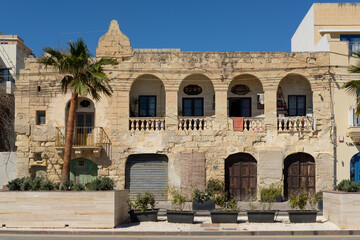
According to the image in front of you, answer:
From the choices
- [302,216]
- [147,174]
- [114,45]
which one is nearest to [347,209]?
[302,216]

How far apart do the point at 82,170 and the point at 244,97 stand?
1028 centimetres

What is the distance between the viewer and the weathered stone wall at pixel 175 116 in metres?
25.5

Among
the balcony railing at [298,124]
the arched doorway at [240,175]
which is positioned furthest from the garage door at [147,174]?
the balcony railing at [298,124]

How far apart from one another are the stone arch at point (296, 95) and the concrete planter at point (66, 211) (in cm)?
1414

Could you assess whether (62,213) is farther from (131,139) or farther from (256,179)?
(256,179)

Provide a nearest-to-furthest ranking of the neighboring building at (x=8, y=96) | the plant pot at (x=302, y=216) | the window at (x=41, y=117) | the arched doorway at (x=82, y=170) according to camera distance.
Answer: the plant pot at (x=302, y=216), the neighboring building at (x=8, y=96), the arched doorway at (x=82, y=170), the window at (x=41, y=117)

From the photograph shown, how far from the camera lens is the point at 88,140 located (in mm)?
26047

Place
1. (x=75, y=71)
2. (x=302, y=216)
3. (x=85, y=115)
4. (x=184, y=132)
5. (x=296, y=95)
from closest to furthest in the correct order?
(x=302, y=216)
(x=75, y=71)
(x=184, y=132)
(x=85, y=115)
(x=296, y=95)

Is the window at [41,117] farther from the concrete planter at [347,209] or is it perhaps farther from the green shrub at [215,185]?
the concrete planter at [347,209]

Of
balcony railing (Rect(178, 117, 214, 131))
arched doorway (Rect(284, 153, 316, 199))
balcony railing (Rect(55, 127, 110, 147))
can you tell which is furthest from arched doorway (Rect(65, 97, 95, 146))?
arched doorway (Rect(284, 153, 316, 199))

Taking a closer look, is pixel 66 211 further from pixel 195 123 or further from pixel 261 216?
pixel 195 123

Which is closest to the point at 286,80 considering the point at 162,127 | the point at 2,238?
the point at 162,127

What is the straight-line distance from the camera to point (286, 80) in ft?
89.0

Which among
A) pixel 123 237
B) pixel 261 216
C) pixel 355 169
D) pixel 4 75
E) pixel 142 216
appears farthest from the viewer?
pixel 4 75
